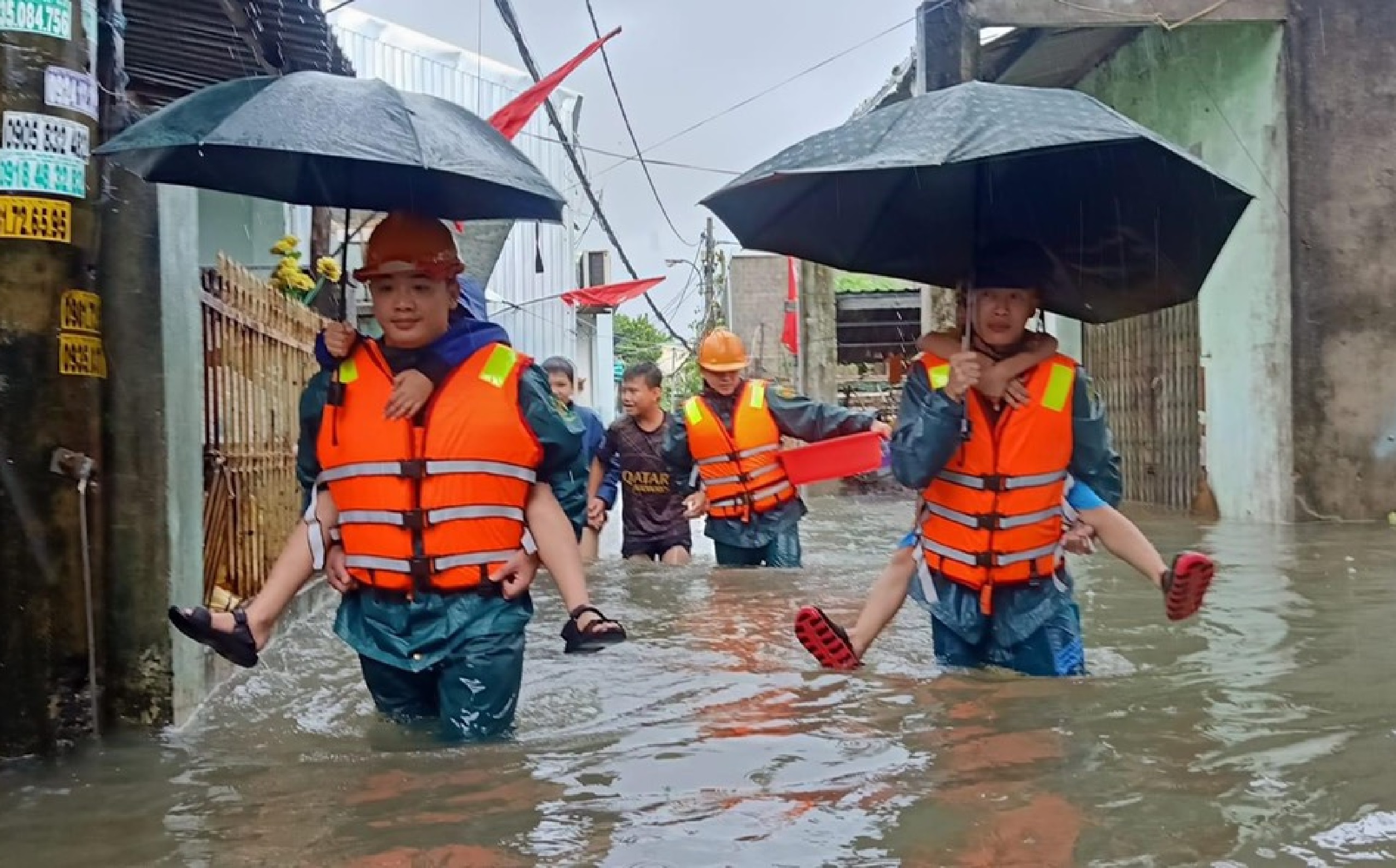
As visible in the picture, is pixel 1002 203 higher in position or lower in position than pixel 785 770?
higher

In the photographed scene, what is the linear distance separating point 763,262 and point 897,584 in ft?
110

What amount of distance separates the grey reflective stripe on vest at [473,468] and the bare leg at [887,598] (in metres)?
1.49

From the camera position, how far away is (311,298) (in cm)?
981

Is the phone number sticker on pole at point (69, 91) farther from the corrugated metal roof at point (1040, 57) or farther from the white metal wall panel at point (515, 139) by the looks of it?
the white metal wall panel at point (515, 139)

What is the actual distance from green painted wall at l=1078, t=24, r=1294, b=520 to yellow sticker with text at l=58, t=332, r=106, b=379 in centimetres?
965

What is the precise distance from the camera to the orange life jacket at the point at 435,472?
380cm

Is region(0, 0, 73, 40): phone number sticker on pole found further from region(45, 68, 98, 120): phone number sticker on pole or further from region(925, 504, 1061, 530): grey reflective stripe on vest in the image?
region(925, 504, 1061, 530): grey reflective stripe on vest

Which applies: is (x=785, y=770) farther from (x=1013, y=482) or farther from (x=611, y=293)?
(x=611, y=293)

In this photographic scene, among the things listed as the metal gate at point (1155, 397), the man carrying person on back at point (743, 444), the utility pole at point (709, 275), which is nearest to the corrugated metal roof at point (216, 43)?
the man carrying person on back at point (743, 444)

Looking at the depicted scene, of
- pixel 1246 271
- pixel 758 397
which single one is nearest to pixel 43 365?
pixel 758 397

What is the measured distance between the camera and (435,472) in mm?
3795

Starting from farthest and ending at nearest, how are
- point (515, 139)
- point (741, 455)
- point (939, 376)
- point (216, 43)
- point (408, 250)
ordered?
point (515, 139) → point (216, 43) → point (741, 455) → point (939, 376) → point (408, 250)

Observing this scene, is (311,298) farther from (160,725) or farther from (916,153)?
(916,153)

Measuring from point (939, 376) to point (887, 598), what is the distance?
2.76 feet
